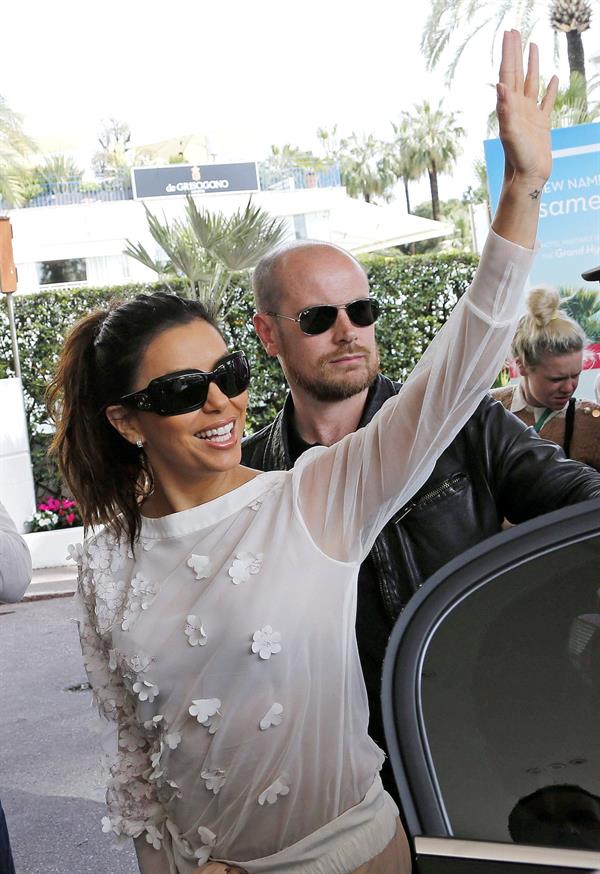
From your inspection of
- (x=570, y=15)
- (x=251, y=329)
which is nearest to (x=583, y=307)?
(x=251, y=329)

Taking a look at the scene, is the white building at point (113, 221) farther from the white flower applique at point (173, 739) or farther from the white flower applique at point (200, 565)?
the white flower applique at point (173, 739)

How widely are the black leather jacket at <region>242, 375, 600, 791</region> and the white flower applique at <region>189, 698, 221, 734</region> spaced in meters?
0.49

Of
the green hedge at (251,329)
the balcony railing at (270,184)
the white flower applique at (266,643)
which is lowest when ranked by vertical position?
the green hedge at (251,329)

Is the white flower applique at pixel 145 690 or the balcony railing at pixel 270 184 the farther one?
the balcony railing at pixel 270 184

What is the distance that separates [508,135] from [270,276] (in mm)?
1107

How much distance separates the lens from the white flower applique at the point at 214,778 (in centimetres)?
155

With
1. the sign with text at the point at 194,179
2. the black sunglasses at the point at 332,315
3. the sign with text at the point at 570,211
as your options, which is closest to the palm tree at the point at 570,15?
the sign with text at the point at 194,179

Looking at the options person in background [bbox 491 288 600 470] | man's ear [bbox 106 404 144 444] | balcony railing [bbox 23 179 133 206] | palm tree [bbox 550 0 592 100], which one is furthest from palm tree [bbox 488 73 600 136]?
man's ear [bbox 106 404 144 444]

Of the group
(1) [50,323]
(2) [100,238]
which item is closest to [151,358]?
(1) [50,323]

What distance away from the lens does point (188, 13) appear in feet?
198

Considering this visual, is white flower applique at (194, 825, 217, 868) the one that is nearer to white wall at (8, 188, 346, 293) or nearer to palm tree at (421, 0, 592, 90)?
palm tree at (421, 0, 592, 90)

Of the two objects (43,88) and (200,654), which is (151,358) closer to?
(200,654)

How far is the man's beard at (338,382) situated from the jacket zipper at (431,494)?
32 cm

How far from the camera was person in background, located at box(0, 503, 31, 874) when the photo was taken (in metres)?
2.16
